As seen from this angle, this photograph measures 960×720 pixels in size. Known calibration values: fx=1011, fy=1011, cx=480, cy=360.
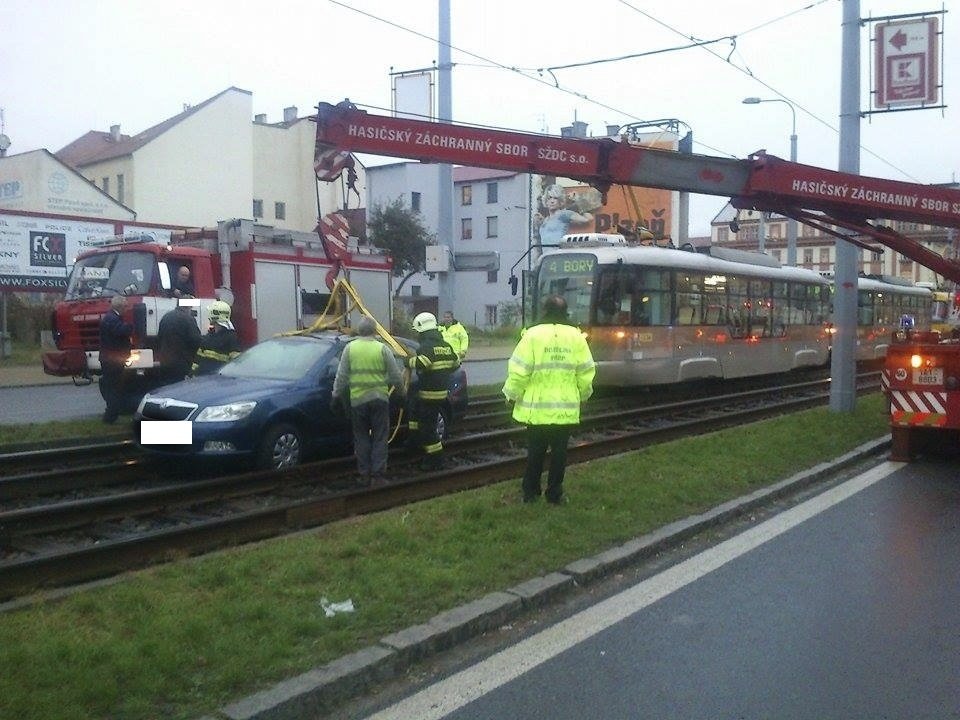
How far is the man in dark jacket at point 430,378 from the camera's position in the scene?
1062 centimetres

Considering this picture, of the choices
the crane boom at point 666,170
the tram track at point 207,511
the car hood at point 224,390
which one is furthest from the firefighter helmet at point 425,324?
the crane boom at point 666,170

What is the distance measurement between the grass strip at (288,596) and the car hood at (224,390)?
8.13 feet

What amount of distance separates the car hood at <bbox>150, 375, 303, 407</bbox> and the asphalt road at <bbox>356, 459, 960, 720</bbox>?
4.77 m

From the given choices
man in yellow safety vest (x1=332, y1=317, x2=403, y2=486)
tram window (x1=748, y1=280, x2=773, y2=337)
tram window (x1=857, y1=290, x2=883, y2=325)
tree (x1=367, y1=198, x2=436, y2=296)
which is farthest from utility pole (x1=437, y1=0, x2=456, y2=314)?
tree (x1=367, y1=198, x2=436, y2=296)

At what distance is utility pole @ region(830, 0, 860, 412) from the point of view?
1529 cm

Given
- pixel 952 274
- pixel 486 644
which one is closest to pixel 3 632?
pixel 486 644

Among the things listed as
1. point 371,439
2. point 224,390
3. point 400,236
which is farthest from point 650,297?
point 400,236

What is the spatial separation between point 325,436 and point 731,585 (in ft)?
17.5

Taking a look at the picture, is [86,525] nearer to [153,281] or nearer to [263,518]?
[263,518]

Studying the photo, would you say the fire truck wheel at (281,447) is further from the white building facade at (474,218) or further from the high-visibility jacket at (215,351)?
the white building facade at (474,218)

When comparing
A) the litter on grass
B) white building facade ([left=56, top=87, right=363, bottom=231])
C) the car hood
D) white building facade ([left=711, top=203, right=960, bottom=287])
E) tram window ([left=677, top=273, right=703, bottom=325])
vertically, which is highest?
white building facade ([left=56, top=87, right=363, bottom=231])

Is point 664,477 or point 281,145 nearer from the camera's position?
point 664,477

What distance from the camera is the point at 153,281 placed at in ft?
51.5

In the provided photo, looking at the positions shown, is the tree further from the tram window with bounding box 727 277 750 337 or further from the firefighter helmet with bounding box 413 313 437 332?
the firefighter helmet with bounding box 413 313 437 332
